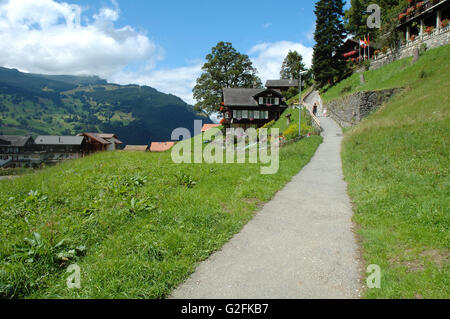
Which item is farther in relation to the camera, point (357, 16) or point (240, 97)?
point (357, 16)

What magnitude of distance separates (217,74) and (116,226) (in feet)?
189

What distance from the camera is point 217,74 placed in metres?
59.4

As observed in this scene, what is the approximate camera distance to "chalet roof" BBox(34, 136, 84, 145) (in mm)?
25044

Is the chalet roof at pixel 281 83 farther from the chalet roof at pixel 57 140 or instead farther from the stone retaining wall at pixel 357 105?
the chalet roof at pixel 57 140

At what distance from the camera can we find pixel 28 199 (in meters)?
7.65

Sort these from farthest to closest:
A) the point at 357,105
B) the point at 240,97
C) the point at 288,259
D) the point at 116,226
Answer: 1. the point at 240,97
2. the point at 357,105
3. the point at 116,226
4. the point at 288,259

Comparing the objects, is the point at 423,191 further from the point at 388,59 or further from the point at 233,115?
the point at 233,115

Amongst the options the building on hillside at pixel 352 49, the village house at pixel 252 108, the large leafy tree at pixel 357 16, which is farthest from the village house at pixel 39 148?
the large leafy tree at pixel 357 16

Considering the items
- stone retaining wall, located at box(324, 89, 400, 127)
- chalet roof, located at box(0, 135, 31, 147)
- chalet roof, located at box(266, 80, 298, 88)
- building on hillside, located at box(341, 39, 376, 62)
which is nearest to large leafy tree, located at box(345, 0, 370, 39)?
building on hillside, located at box(341, 39, 376, 62)

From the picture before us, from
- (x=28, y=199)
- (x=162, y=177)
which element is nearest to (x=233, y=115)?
(x=162, y=177)

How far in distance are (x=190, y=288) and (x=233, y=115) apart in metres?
47.0

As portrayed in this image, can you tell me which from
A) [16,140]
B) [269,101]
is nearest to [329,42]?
[269,101]

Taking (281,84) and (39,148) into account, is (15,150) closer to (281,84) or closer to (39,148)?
(39,148)

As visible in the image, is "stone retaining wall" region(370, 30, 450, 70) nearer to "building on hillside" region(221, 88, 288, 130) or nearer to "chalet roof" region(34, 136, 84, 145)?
"building on hillside" region(221, 88, 288, 130)
